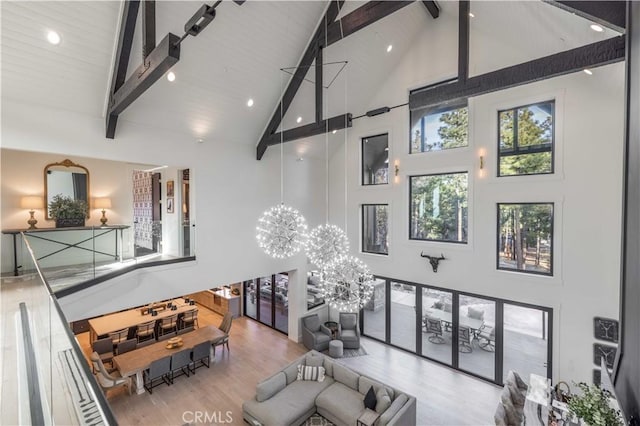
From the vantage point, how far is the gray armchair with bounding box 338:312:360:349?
9109mm

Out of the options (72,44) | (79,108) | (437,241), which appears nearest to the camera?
(72,44)

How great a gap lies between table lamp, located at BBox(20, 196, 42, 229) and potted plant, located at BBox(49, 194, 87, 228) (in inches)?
11.1

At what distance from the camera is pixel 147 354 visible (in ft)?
24.5

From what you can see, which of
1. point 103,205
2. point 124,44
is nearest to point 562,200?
point 124,44

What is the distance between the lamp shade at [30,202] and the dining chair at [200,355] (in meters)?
5.12

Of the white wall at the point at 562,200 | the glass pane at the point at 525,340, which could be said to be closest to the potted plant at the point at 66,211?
the white wall at the point at 562,200

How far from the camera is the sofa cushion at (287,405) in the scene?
5613 mm

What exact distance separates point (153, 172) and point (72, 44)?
5420 millimetres

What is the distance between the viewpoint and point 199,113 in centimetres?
687

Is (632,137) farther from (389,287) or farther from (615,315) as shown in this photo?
(389,287)

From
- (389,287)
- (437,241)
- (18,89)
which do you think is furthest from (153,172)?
(437,241)

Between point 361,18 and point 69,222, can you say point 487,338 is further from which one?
point 69,222

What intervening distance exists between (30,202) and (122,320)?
4504 millimetres

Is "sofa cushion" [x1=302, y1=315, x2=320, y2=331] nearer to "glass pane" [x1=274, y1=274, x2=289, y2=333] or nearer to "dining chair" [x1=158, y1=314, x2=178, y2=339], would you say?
"glass pane" [x1=274, y1=274, x2=289, y2=333]
